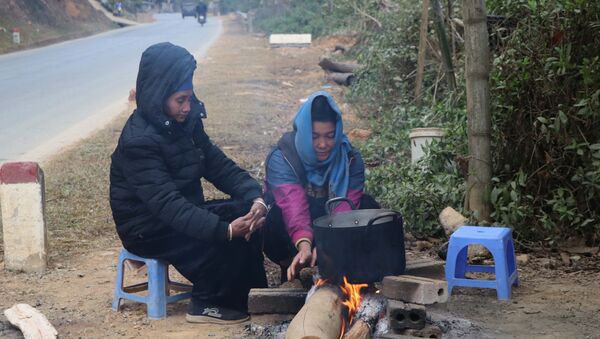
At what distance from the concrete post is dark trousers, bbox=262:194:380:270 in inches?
64.8

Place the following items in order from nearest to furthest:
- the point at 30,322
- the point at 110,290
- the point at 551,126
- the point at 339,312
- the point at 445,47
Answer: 1. the point at 339,312
2. the point at 30,322
3. the point at 110,290
4. the point at 551,126
5. the point at 445,47

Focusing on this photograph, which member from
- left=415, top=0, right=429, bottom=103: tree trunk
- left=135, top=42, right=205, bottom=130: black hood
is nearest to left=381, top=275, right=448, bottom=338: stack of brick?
left=135, top=42, right=205, bottom=130: black hood

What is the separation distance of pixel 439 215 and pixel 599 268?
1.18 meters

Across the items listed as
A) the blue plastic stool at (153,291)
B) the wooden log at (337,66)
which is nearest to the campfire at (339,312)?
the blue plastic stool at (153,291)

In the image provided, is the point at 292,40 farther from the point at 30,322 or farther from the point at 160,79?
the point at 30,322

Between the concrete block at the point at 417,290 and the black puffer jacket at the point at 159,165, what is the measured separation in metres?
1.02

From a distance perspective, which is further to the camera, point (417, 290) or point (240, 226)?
point (240, 226)

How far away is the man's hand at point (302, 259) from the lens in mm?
4285

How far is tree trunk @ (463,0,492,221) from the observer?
5.39 m

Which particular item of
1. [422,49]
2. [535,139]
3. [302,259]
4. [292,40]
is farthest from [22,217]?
[292,40]

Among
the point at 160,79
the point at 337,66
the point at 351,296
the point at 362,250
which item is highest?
the point at 160,79

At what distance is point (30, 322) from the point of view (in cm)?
419

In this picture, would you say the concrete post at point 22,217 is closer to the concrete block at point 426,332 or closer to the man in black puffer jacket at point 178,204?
the man in black puffer jacket at point 178,204

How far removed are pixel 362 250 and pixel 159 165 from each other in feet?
3.93
